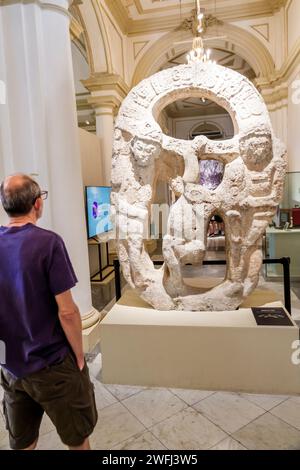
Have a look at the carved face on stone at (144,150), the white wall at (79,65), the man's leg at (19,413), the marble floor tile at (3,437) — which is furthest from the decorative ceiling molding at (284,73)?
the marble floor tile at (3,437)

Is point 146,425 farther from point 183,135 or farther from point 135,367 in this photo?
point 183,135

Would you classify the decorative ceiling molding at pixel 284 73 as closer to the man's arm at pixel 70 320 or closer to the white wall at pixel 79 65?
the white wall at pixel 79 65

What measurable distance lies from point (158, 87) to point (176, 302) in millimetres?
1909

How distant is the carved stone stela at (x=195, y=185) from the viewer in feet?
8.58

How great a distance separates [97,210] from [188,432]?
4206 mm

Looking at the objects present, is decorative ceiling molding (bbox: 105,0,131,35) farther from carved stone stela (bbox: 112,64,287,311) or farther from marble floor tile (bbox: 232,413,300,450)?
marble floor tile (bbox: 232,413,300,450)

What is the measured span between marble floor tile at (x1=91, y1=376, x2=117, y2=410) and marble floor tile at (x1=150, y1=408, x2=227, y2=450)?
45 cm

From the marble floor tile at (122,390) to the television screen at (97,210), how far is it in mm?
3089

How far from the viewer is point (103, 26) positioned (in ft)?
20.1

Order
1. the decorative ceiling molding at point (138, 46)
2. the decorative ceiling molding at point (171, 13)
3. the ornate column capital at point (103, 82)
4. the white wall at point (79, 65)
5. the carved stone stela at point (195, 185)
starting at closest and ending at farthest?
the carved stone stela at point (195, 185) → the ornate column capital at point (103, 82) → the decorative ceiling molding at point (171, 13) → the decorative ceiling molding at point (138, 46) → the white wall at point (79, 65)

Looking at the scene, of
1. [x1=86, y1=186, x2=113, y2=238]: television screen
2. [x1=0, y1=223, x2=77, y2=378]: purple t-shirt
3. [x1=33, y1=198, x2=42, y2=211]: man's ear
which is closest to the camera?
[x1=0, y1=223, x2=77, y2=378]: purple t-shirt

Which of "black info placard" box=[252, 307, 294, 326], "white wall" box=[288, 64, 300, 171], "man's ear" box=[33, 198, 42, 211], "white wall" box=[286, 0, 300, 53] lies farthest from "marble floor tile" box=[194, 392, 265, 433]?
"white wall" box=[286, 0, 300, 53]

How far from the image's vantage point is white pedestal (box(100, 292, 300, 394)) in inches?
93.7
